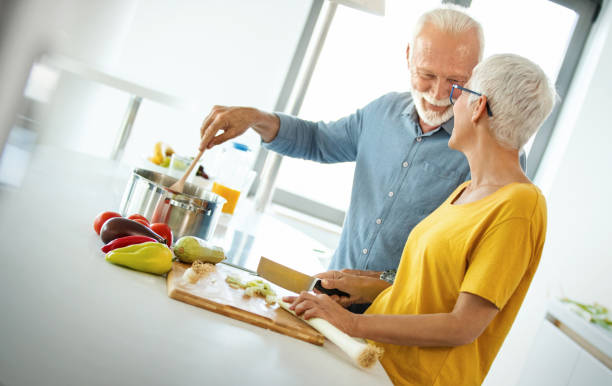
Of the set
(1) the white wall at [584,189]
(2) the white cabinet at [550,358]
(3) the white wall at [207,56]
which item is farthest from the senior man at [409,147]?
(1) the white wall at [584,189]

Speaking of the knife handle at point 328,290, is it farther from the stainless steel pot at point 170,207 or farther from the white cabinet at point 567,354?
the white cabinet at point 567,354

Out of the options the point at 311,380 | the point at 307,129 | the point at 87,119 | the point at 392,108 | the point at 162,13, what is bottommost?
the point at 311,380

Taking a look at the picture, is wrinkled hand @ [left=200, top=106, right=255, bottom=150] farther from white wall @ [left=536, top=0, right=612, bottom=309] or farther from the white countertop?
white wall @ [left=536, top=0, right=612, bottom=309]

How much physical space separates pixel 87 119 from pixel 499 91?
37.2 inches

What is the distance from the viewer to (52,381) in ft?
1.54

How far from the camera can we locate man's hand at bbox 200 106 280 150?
1.27 m

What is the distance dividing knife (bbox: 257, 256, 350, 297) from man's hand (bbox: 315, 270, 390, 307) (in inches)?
4.1

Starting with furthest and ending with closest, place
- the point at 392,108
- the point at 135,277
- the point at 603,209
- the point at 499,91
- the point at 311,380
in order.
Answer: the point at 603,209, the point at 392,108, the point at 499,91, the point at 135,277, the point at 311,380

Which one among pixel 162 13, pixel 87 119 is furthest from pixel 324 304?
pixel 162 13

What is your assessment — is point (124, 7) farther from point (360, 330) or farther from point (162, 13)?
point (162, 13)

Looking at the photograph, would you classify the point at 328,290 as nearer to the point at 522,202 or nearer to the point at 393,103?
the point at 522,202

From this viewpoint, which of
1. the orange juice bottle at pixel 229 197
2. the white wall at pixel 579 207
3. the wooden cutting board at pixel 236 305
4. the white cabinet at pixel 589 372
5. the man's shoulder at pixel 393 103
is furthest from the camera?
the white wall at pixel 579 207

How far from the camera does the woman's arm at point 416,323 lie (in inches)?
35.0

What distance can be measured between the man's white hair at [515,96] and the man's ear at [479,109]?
11 millimetres
